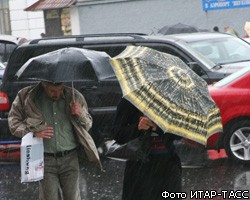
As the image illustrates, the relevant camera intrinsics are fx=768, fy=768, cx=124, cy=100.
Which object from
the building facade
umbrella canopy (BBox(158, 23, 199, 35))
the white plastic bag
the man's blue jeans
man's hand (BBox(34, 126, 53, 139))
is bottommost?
the building facade

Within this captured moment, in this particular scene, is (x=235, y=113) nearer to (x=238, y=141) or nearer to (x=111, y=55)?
(x=238, y=141)

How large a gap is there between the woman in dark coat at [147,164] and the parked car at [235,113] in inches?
191

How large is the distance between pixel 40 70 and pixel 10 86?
521 cm

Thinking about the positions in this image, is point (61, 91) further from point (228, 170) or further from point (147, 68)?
point (228, 170)

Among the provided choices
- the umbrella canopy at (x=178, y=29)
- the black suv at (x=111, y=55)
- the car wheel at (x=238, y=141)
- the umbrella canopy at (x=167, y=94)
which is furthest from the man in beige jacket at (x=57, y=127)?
the umbrella canopy at (x=178, y=29)

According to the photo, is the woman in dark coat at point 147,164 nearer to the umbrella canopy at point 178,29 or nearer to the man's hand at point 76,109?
the man's hand at point 76,109

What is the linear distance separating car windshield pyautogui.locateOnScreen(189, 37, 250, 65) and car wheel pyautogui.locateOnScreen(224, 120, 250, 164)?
2.05m

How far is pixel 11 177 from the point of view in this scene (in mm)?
10164

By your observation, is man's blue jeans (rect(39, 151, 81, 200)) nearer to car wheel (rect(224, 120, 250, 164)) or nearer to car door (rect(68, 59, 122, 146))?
car wheel (rect(224, 120, 250, 164))

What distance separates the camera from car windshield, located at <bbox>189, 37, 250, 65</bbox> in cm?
1203

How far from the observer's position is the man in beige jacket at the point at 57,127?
5.98m

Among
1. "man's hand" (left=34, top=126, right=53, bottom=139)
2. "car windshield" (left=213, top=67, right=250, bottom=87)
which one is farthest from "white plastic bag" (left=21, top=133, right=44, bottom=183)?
"car windshield" (left=213, top=67, right=250, bottom=87)

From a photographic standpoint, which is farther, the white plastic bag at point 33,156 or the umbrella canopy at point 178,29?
the umbrella canopy at point 178,29

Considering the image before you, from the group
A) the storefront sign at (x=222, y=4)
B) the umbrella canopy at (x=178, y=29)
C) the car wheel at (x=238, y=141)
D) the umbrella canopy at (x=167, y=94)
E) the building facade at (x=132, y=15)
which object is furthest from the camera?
the building facade at (x=132, y=15)
